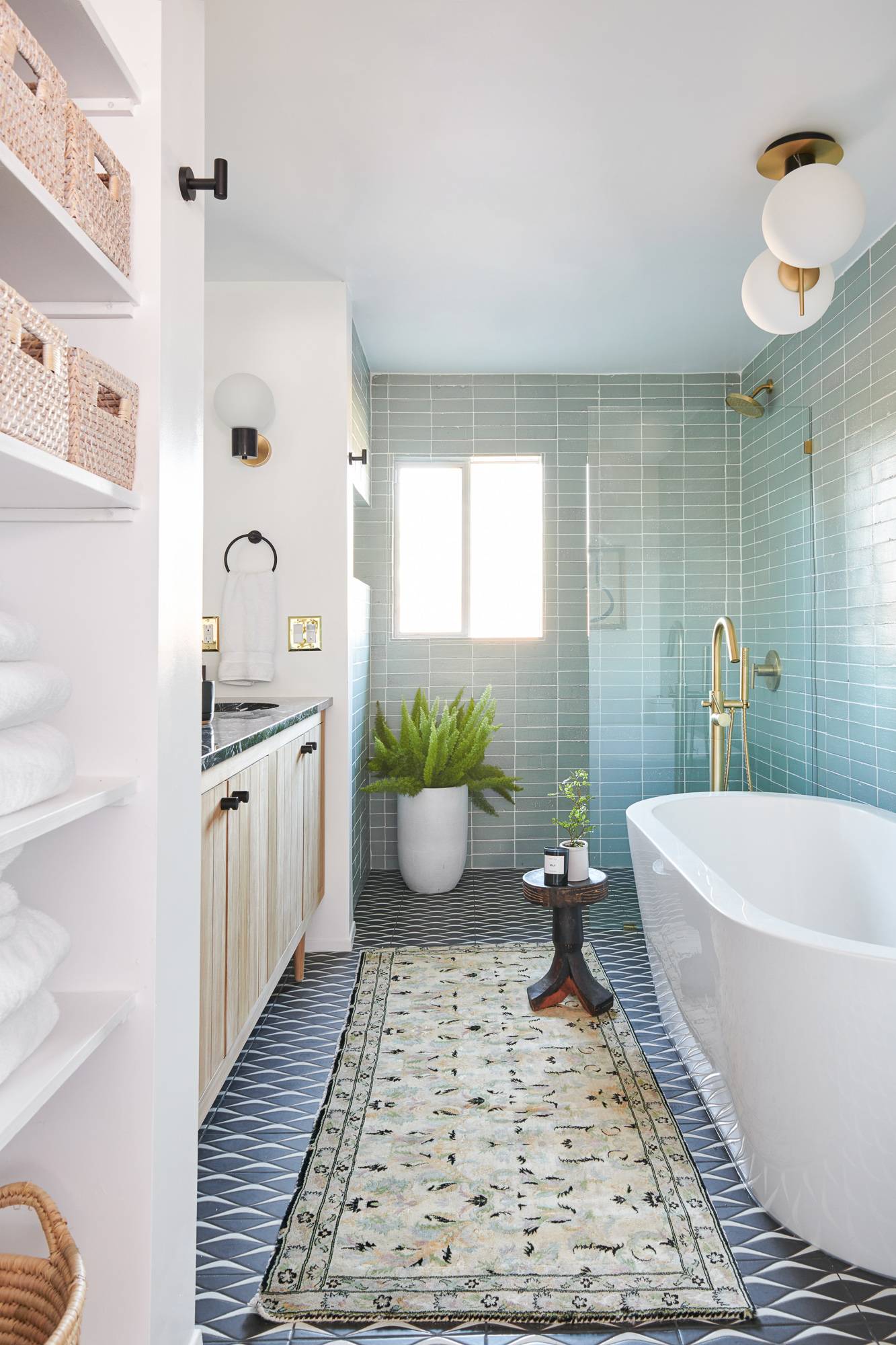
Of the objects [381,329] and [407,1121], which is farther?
[381,329]

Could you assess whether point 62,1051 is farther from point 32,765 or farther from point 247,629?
point 247,629

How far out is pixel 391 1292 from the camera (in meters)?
1.56

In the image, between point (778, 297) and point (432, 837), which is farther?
point (432, 837)

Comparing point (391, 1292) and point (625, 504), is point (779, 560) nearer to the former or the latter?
point (625, 504)

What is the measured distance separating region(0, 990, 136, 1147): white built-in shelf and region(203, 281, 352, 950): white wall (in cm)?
229

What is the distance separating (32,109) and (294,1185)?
1.91 m

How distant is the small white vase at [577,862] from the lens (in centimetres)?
279

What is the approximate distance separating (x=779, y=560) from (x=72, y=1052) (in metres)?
2.98

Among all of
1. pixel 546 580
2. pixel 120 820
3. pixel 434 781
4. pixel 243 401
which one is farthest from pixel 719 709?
pixel 120 820

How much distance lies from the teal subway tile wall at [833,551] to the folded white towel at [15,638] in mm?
2616

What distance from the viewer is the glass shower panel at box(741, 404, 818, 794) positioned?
3.27m

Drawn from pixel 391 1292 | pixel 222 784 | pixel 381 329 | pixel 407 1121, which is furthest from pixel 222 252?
pixel 391 1292

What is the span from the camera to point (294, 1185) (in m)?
1.88

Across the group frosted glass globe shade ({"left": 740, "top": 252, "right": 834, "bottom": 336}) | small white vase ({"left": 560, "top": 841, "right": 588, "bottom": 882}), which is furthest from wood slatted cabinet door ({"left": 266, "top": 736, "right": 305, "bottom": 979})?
frosted glass globe shade ({"left": 740, "top": 252, "right": 834, "bottom": 336})
